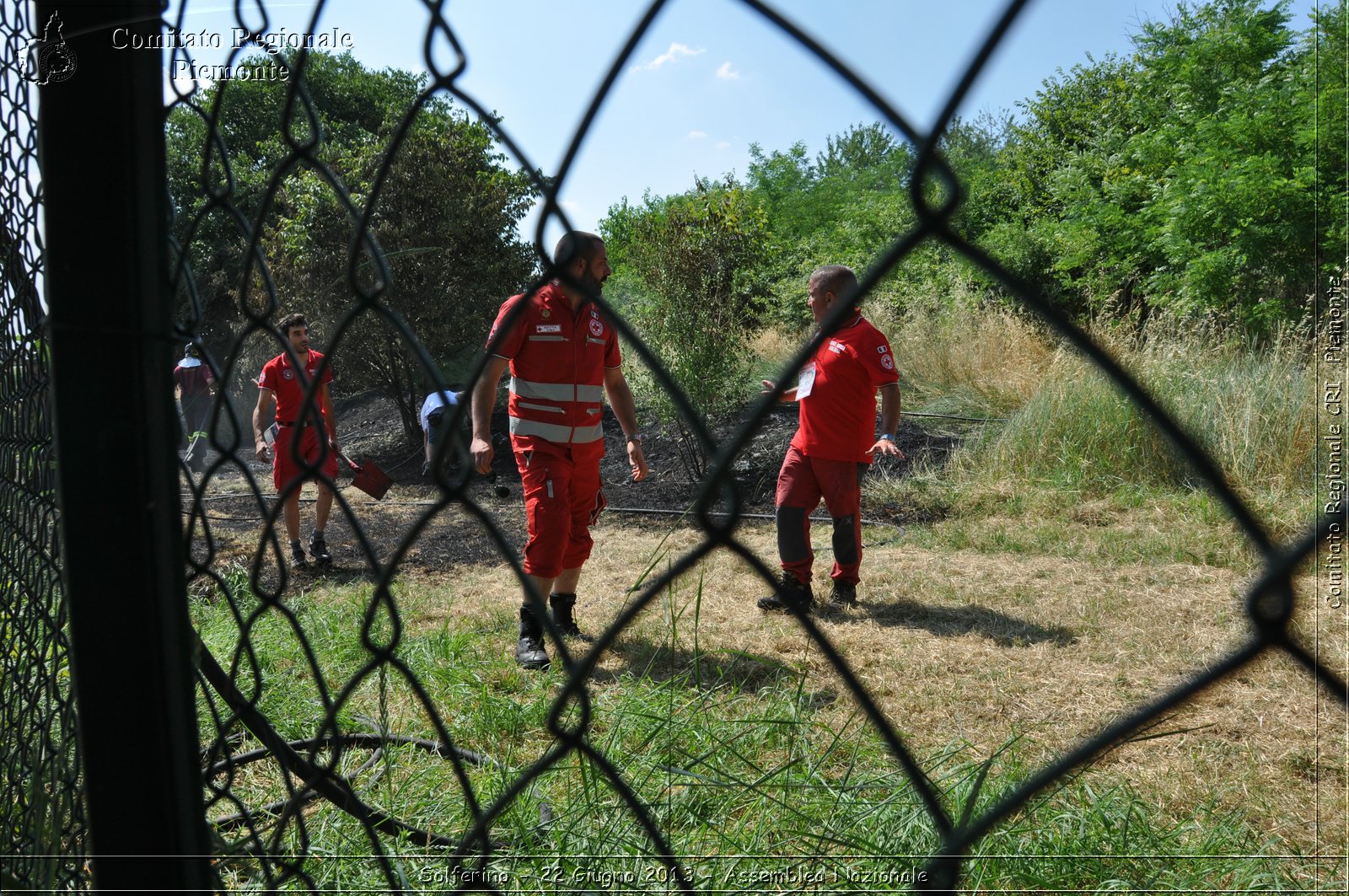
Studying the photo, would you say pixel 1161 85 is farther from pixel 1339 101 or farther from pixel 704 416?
pixel 704 416

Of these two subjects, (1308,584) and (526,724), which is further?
(1308,584)

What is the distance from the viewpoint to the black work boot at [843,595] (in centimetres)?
489

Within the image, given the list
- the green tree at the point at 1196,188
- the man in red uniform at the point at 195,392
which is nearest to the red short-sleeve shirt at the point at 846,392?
the green tree at the point at 1196,188

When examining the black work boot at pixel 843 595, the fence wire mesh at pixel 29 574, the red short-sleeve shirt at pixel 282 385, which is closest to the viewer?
the fence wire mesh at pixel 29 574

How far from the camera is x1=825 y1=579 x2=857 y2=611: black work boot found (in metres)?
4.89

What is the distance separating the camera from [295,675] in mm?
3387

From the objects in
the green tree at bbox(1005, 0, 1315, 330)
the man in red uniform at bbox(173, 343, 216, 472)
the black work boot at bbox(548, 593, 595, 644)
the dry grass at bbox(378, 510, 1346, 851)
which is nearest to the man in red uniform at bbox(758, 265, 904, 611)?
the dry grass at bbox(378, 510, 1346, 851)

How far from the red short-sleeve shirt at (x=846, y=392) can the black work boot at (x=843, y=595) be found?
2.36 feet

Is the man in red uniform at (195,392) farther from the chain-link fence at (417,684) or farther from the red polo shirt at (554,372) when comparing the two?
the red polo shirt at (554,372)

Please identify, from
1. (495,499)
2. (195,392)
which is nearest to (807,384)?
(495,499)

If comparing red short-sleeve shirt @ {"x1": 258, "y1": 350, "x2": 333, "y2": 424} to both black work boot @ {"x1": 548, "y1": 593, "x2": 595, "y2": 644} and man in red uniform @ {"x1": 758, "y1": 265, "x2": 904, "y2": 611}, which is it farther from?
man in red uniform @ {"x1": 758, "y1": 265, "x2": 904, "y2": 611}

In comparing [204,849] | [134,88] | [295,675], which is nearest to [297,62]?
[134,88]

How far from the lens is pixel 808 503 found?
4766mm

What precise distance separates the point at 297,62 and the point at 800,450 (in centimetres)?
409
